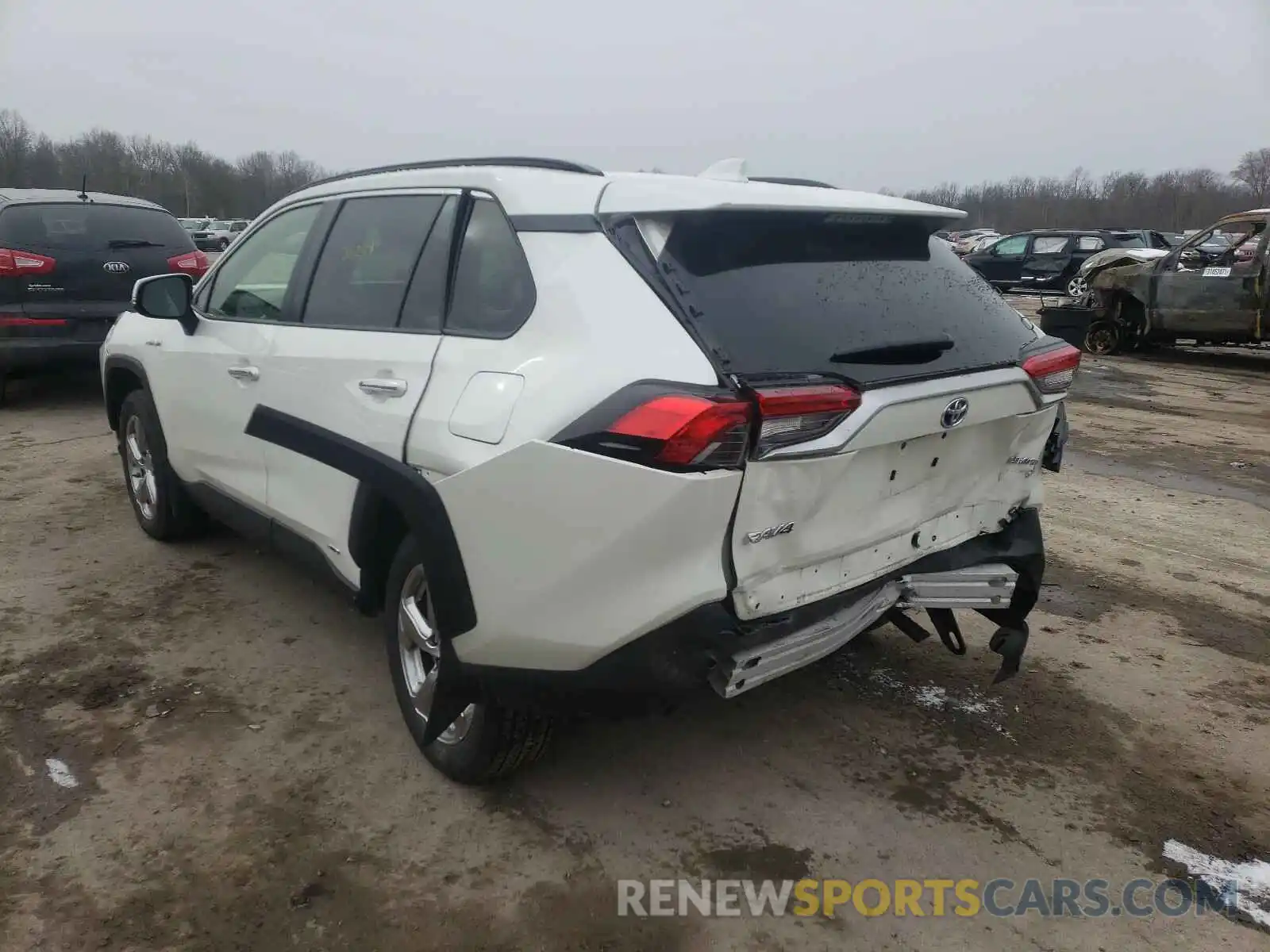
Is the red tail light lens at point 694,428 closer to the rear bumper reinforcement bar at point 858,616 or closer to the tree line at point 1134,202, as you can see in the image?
the rear bumper reinforcement bar at point 858,616

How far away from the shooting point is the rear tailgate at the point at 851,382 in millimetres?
2250

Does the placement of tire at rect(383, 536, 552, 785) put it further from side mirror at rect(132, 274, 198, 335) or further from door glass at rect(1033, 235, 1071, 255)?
door glass at rect(1033, 235, 1071, 255)

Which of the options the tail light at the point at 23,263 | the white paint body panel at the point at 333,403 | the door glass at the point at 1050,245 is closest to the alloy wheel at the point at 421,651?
the white paint body panel at the point at 333,403

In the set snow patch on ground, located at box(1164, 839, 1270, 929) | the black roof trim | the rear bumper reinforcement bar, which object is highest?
the black roof trim

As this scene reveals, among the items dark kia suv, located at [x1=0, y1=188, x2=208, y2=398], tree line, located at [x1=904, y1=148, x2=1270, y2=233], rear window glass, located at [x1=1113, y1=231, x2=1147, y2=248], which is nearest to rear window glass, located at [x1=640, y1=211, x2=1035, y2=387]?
dark kia suv, located at [x1=0, y1=188, x2=208, y2=398]

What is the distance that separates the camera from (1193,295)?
12047 millimetres

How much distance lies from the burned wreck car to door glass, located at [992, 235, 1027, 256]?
365 inches

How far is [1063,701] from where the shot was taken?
3.45 m

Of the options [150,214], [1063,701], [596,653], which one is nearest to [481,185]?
[596,653]

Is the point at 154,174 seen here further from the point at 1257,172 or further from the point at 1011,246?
the point at 1257,172

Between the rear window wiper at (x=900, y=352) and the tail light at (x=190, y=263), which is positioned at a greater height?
the tail light at (x=190, y=263)

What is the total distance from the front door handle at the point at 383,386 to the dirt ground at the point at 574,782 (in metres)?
1.16

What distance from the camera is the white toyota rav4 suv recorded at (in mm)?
2203

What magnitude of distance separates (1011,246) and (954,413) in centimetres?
2254
